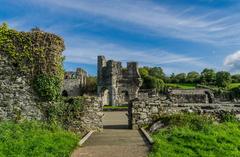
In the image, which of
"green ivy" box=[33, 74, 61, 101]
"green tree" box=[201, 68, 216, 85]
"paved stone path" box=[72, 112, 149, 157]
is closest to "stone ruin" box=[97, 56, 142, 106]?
"green tree" box=[201, 68, 216, 85]

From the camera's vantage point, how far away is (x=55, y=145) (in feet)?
39.1

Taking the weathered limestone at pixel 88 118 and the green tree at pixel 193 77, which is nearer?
the weathered limestone at pixel 88 118

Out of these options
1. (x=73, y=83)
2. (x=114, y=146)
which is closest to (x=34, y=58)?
(x=114, y=146)

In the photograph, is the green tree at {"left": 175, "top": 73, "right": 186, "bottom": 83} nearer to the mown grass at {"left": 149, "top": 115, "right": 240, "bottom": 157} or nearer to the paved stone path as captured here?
the mown grass at {"left": 149, "top": 115, "right": 240, "bottom": 157}

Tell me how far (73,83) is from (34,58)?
46.2 metres

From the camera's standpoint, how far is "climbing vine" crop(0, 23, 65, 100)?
16.5 meters

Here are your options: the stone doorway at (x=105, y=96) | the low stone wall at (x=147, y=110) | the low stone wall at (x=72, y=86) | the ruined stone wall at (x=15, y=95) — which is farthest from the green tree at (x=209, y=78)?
the ruined stone wall at (x=15, y=95)

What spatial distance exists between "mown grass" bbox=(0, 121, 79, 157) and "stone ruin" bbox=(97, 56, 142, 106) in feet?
125

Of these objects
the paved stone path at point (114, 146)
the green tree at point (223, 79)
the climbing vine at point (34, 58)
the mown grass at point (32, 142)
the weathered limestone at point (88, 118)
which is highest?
the green tree at point (223, 79)

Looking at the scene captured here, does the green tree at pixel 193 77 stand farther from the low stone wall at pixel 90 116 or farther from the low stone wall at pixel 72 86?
the low stone wall at pixel 90 116

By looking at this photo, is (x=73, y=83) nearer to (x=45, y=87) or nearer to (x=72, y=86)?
(x=72, y=86)

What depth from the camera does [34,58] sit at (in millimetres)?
16734

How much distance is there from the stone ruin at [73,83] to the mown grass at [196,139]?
46831 mm

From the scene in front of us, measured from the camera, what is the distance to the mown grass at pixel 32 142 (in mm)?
11156
